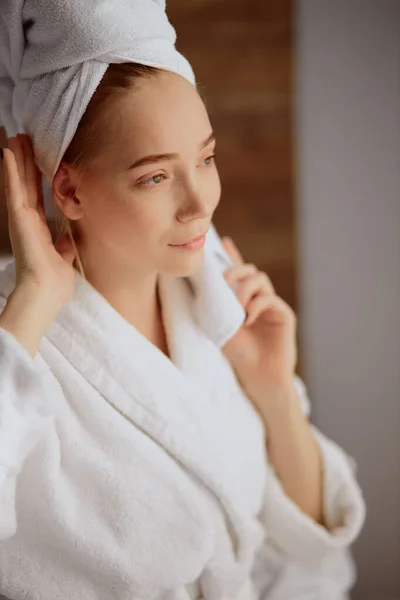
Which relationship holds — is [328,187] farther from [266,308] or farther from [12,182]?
[12,182]

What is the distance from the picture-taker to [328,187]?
1.33 metres

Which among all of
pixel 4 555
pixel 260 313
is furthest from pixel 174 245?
pixel 4 555

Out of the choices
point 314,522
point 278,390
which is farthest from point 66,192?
point 314,522

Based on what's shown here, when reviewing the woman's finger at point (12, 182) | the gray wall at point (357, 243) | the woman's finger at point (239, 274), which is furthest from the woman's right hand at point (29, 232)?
the gray wall at point (357, 243)

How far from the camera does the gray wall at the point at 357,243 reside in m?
1.28

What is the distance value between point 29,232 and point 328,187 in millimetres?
729

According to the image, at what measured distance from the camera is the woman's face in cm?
72

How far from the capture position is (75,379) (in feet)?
2.61

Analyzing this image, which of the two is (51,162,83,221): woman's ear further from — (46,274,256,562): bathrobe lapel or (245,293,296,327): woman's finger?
(245,293,296,327): woman's finger

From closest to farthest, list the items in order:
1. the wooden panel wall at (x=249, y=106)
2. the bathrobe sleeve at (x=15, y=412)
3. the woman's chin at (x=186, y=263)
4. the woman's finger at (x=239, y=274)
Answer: the bathrobe sleeve at (x=15, y=412), the woman's chin at (x=186, y=263), the woman's finger at (x=239, y=274), the wooden panel wall at (x=249, y=106)

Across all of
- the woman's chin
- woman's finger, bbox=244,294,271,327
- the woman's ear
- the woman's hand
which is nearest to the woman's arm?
the woman's hand

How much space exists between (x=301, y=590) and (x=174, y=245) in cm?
52

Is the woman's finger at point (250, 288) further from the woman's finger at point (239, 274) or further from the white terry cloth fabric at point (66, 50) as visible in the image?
Answer: the white terry cloth fabric at point (66, 50)

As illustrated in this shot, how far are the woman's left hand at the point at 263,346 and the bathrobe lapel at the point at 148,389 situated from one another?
0.12m
